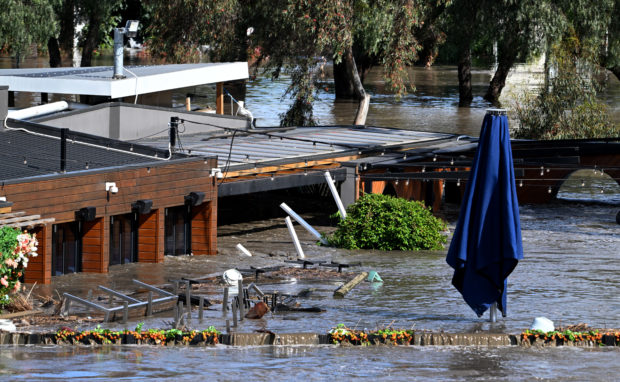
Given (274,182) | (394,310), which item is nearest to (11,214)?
(394,310)

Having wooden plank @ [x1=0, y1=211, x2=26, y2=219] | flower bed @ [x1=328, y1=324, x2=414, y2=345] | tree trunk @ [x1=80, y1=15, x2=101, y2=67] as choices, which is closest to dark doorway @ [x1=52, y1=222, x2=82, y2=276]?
wooden plank @ [x1=0, y1=211, x2=26, y2=219]

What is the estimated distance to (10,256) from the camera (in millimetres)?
18750

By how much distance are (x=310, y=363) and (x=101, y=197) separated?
34.4ft

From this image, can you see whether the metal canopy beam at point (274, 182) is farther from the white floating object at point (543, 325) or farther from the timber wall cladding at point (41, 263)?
the white floating object at point (543, 325)

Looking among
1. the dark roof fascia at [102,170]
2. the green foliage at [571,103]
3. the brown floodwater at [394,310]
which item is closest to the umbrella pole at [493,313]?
the brown floodwater at [394,310]

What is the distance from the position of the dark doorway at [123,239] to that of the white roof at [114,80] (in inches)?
251

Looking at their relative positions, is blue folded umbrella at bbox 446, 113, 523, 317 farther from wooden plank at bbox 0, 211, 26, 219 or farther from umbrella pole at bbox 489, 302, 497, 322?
wooden plank at bbox 0, 211, 26, 219

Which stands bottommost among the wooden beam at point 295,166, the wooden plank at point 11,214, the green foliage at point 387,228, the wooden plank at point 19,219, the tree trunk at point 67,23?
the green foliage at point 387,228

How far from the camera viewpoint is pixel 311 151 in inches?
1346

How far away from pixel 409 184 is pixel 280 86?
Result: 4428cm

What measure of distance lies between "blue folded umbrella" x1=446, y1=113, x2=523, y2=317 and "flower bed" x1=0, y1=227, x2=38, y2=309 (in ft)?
23.1

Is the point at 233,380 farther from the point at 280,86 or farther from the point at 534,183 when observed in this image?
the point at 280,86

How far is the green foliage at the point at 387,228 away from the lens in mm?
28953

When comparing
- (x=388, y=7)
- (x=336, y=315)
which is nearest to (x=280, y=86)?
(x=388, y=7)
